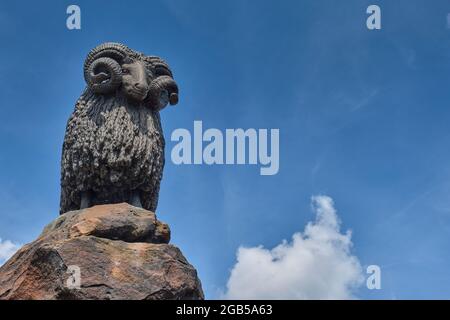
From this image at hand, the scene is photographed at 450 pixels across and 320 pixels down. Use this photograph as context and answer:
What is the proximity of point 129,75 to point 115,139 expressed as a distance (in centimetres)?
109

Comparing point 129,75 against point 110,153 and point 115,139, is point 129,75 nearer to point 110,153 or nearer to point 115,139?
point 115,139

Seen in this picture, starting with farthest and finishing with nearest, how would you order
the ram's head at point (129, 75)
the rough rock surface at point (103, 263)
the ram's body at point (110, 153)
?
the ram's head at point (129, 75) → the ram's body at point (110, 153) → the rough rock surface at point (103, 263)

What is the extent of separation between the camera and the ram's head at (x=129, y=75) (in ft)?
34.7

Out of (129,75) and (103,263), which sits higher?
(129,75)

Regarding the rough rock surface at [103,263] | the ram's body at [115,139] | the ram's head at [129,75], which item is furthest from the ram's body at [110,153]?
the rough rock surface at [103,263]

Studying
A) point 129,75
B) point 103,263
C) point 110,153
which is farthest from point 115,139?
point 103,263

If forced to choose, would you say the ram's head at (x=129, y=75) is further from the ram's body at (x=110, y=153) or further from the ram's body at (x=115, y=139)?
the ram's body at (x=110, y=153)

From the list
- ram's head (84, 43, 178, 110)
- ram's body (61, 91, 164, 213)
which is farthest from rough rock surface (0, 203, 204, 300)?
ram's head (84, 43, 178, 110)

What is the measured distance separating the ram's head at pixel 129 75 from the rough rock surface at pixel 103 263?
2124mm

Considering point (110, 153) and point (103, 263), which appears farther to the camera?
point (110, 153)

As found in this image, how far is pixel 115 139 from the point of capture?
10.4 meters
